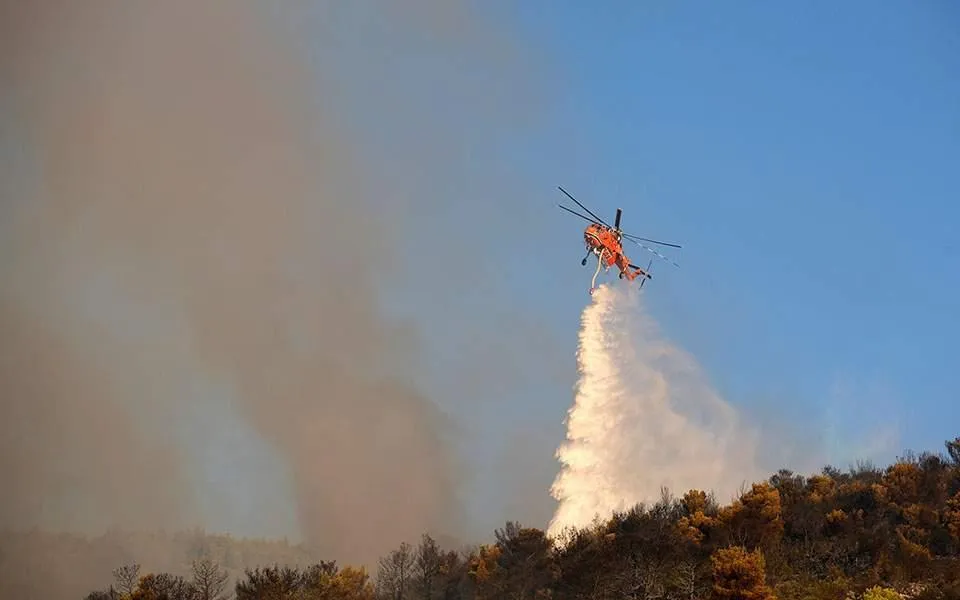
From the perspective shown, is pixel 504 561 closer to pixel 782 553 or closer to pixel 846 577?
pixel 782 553

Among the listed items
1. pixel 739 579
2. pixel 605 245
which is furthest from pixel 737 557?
pixel 605 245

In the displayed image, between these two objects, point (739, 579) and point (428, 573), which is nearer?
point (739, 579)

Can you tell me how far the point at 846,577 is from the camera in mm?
52000

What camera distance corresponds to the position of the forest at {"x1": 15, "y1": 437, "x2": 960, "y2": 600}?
160 feet

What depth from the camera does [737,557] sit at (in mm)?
43562

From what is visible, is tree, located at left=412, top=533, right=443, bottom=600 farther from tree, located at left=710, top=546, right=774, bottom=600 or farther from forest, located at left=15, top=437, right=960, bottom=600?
tree, located at left=710, top=546, right=774, bottom=600

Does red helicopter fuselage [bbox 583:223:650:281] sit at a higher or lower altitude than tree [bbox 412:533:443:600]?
higher

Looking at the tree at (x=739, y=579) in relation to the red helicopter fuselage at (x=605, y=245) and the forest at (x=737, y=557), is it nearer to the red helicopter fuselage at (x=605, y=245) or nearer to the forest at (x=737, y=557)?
the forest at (x=737, y=557)

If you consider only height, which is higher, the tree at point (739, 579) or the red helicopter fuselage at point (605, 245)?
the red helicopter fuselage at point (605, 245)

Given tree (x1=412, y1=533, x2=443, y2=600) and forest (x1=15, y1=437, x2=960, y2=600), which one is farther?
tree (x1=412, y1=533, x2=443, y2=600)

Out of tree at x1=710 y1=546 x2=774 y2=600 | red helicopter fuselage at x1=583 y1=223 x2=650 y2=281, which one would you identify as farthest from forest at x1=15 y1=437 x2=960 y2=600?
red helicopter fuselage at x1=583 y1=223 x2=650 y2=281

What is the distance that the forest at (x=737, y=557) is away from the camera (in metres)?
48.9

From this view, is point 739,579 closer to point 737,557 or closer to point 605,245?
point 737,557

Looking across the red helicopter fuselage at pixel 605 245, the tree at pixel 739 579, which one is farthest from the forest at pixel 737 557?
the red helicopter fuselage at pixel 605 245
